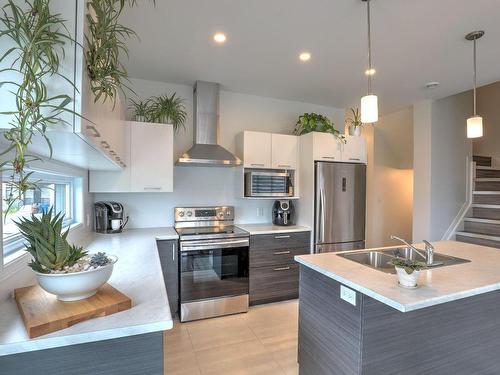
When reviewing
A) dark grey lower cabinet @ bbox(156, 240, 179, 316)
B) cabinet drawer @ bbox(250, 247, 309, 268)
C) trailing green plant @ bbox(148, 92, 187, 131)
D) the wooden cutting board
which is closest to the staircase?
cabinet drawer @ bbox(250, 247, 309, 268)

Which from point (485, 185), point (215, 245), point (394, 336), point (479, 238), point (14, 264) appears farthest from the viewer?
point (485, 185)

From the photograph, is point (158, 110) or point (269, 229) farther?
point (269, 229)

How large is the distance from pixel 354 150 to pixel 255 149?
1341 millimetres

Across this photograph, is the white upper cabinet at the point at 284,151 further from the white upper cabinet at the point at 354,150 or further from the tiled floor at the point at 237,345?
the tiled floor at the point at 237,345

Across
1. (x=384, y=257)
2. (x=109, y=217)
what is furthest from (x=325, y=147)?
(x=109, y=217)

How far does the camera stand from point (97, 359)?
3.11 feet

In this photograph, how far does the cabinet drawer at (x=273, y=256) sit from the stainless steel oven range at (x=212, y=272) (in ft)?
0.36

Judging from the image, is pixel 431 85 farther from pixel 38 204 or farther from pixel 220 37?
pixel 38 204

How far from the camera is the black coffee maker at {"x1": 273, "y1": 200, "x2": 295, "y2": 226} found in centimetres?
363

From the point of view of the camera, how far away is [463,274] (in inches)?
61.9

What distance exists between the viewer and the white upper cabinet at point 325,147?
3396 millimetres

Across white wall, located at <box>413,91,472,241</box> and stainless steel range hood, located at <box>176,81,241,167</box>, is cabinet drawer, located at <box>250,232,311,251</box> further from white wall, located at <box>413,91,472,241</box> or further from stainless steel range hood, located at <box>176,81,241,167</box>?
white wall, located at <box>413,91,472,241</box>

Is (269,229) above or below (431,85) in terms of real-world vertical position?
below

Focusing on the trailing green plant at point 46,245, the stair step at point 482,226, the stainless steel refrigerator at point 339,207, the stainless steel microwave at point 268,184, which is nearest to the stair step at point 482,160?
the stair step at point 482,226
